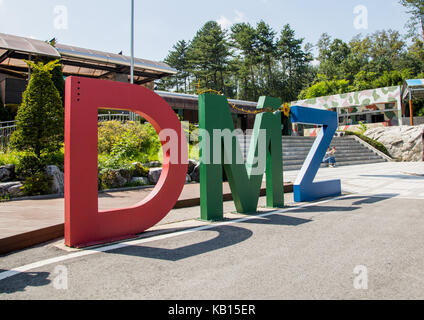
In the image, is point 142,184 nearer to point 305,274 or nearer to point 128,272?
point 128,272

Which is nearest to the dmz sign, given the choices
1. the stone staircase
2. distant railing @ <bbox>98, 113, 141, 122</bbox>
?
distant railing @ <bbox>98, 113, 141, 122</bbox>

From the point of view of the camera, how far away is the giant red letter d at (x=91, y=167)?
399 centimetres

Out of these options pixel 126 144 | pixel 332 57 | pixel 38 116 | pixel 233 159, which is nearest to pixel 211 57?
pixel 332 57

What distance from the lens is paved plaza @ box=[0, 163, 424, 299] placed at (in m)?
2.67

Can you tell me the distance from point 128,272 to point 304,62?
182 ft

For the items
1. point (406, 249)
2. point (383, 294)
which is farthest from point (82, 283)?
point (406, 249)

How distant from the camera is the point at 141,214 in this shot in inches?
186

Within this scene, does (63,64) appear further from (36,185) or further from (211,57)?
(211,57)

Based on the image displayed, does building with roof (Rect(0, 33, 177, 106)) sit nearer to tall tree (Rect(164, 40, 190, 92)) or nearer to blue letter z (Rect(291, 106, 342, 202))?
blue letter z (Rect(291, 106, 342, 202))

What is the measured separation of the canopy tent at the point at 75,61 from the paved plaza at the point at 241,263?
49.6 ft

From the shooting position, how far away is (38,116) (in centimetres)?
823

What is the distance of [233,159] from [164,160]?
141 centimetres

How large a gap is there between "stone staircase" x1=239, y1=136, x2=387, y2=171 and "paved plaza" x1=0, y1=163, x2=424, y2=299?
441 inches

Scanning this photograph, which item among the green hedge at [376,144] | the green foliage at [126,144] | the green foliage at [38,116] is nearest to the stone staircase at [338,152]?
the green hedge at [376,144]
